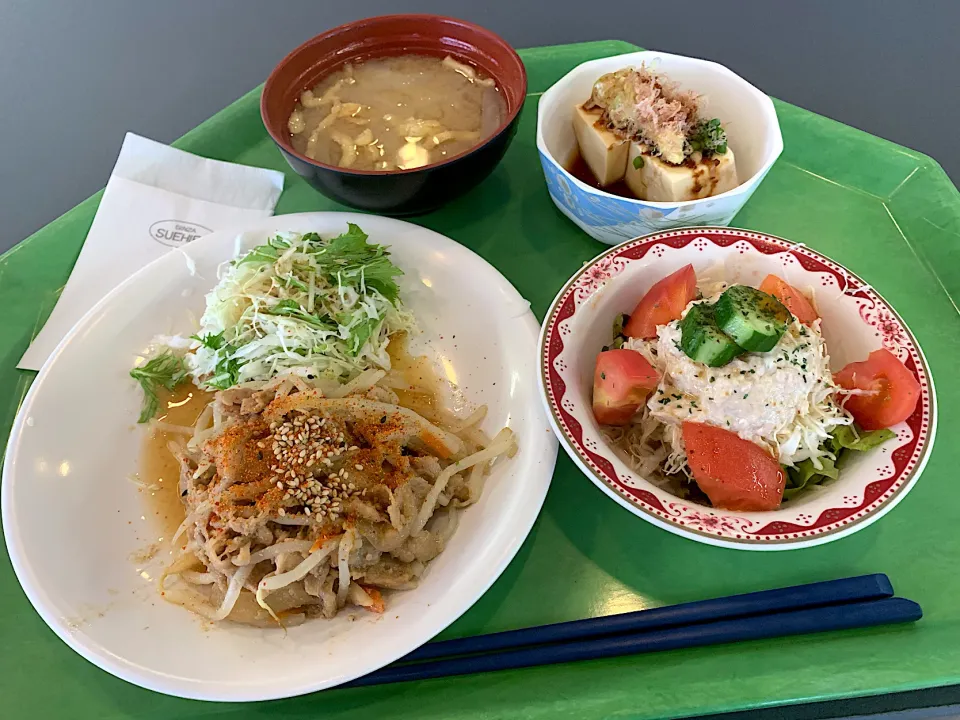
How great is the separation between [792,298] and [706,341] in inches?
12.9

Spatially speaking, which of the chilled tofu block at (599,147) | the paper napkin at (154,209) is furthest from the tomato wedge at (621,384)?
the paper napkin at (154,209)

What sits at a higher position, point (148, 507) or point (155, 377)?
point (155, 377)

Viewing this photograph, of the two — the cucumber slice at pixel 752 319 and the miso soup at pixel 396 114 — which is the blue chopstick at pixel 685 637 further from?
the miso soup at pixel 396 114

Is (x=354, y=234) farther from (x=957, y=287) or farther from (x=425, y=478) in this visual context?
(x=957, y=287)

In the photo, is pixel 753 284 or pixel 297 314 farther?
pixel 297 314

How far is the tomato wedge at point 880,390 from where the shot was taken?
1350 mm

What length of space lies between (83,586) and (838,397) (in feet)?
5.68

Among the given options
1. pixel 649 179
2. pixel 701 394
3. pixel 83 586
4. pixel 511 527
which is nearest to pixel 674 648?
pixel 511 527

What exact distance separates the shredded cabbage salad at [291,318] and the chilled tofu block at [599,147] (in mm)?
657

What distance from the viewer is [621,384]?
142cm

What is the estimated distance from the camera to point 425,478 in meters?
1.58

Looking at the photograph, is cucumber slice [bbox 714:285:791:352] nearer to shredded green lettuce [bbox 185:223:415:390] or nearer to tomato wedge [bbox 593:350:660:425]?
tomato wedge [bbox 593:350:660:425]

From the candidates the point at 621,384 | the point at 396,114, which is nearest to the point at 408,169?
the point at 396,114

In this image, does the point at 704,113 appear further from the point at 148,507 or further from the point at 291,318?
the point at 148,507
